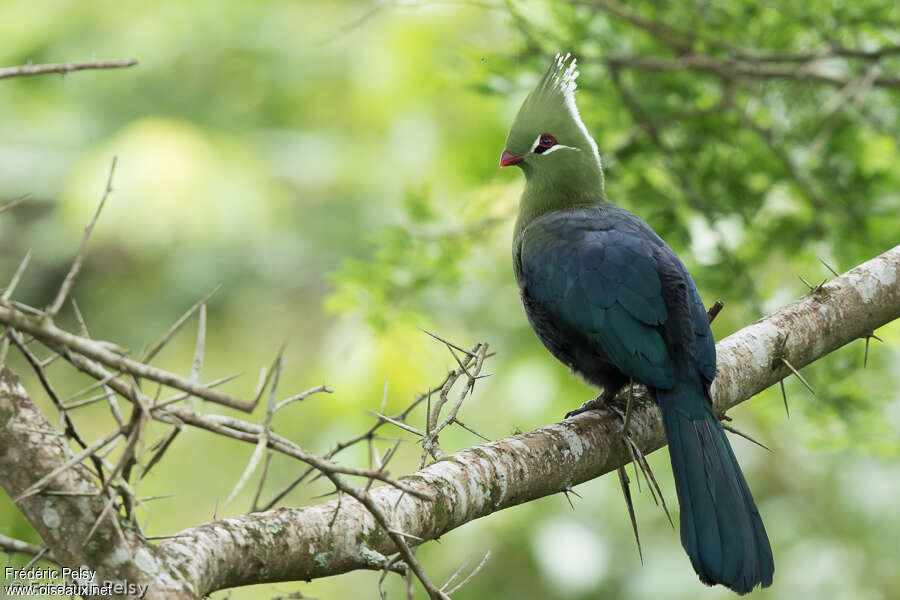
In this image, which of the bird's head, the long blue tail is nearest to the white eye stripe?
the bird's head

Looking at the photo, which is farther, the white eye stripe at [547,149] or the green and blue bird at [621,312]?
the white eye stripe at [547,149]

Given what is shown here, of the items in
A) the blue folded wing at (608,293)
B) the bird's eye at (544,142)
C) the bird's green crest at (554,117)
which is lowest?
the blue folded wing at (608,293)

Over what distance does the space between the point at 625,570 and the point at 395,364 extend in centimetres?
193

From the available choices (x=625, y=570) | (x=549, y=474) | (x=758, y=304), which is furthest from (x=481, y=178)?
(x=625, y=570)

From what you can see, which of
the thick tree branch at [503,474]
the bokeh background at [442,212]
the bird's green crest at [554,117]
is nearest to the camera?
the thick tree branch at [503,474]

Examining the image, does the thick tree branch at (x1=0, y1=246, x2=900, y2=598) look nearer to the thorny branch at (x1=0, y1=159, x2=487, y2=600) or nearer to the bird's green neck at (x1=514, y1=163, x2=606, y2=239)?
the thorny branch at (x1=0, y1=159, x2=487, y2=600)

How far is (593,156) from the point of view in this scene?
140 inches

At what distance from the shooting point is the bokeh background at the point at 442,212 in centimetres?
388

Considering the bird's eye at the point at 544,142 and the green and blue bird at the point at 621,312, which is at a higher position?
the bird's eye at the point at 544,142

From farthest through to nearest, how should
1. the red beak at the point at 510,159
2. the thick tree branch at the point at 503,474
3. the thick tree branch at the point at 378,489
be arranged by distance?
the red beak at the point at 510,159, the thick tree branch at the point at 503,474, the thick tree branch at the point at 378,489

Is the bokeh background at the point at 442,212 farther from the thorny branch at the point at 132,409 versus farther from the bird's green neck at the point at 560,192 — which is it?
the bird's green neck at the point at 560,192

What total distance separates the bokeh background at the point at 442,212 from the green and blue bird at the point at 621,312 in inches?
17.2

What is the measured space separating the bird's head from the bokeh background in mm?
299

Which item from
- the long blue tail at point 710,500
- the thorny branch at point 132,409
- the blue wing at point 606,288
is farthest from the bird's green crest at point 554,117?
the thorny branch at point 132,409
